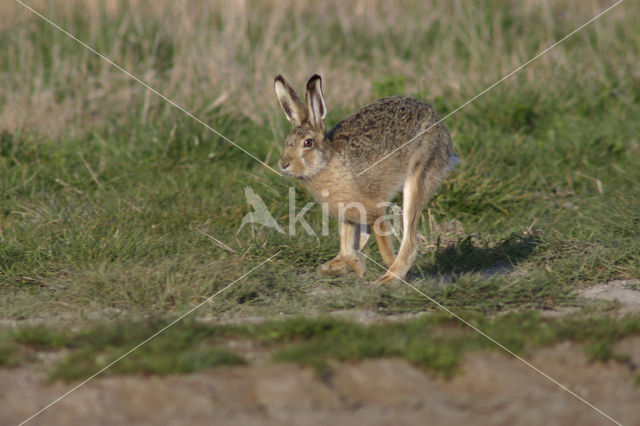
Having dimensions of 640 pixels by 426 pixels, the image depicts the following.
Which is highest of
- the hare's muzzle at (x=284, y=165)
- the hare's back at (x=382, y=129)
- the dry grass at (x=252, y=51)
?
the dry grass at (x=252, y=51)

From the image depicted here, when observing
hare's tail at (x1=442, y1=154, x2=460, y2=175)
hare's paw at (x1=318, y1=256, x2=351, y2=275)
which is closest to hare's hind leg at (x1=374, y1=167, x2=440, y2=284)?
hare's tail at (x1=442, y1=154, x2=460, y2=175)

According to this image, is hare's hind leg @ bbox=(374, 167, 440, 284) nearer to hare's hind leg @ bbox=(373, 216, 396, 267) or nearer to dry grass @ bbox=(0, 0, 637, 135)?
hare's hind leg @ bbox=(373, 216, 396, 267)

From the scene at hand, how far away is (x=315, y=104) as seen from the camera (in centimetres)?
507

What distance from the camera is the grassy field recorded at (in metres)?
4.71

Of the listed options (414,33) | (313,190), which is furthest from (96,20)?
(313,190)

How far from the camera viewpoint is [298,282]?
5090mm

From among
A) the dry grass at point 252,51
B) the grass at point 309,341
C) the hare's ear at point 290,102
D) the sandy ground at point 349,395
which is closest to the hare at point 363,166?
the hare's ear at point 290,102

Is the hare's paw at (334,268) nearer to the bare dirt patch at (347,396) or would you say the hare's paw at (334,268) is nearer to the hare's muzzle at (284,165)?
the hare's muzzle at (284,165)

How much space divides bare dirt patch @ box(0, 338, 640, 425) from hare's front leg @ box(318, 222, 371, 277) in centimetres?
181

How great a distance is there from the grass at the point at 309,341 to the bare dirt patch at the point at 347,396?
0.19ft

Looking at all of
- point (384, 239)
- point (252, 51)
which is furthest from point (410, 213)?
point (252, 51)

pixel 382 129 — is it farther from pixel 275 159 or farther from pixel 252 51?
pixel 252 51

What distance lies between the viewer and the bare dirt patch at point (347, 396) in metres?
3.01

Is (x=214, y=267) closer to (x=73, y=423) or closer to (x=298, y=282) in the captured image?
(x=298, y=282)
